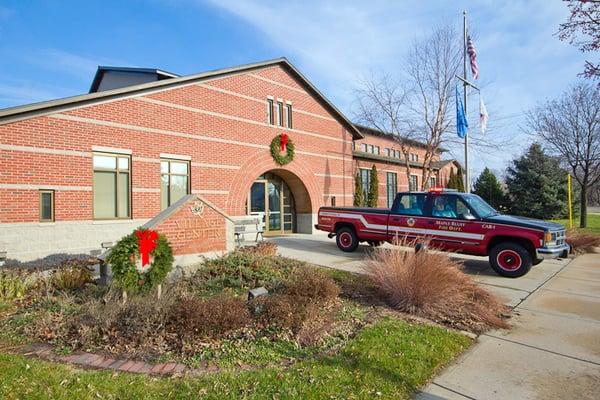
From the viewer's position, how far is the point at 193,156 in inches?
555

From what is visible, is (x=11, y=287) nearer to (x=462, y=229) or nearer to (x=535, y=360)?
(x=535, y=360)

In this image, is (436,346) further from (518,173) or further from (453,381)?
(518,173)

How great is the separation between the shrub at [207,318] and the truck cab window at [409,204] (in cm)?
709

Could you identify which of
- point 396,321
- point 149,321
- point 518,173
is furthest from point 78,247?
point 518,173

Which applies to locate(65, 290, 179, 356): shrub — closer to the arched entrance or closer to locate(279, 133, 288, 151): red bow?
the arched entrance

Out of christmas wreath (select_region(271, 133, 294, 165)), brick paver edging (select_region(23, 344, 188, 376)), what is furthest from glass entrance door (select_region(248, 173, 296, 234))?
brick paver edging (select_region(23, 344, 188, 376))

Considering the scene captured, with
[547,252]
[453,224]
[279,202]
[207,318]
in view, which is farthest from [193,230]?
[279,202]

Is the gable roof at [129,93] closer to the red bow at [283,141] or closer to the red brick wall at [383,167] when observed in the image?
the red bow at [283,141]

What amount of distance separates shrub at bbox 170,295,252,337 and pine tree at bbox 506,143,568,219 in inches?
1418

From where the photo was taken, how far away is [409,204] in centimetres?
1095

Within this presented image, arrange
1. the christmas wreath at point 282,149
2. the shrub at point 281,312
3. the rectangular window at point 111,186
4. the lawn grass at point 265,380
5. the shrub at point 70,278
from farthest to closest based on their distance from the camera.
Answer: the christmas wreath at point 282,149 < the rectangular window at point 111,186 < the shrub at point 70,278 < the shrub at point 281,312 < the lawn grass at point 265,380

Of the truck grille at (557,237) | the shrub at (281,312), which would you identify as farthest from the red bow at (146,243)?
the truck grille at (557,237)

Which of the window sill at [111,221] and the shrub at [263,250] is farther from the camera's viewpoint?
the window sill at [111,221]

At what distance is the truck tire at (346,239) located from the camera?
1238 centimetres
